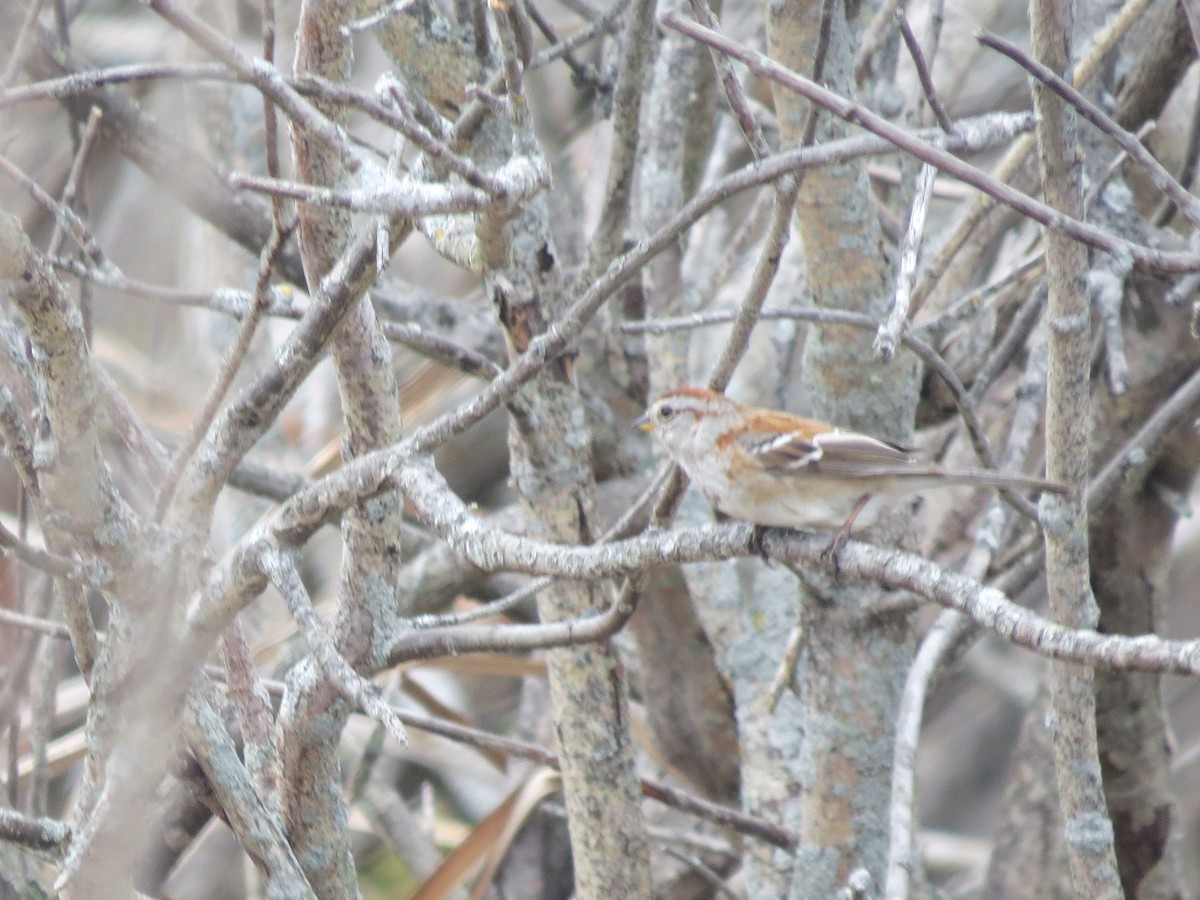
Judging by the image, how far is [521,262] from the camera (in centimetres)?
283

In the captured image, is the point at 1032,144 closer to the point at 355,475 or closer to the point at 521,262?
the point at 521,262

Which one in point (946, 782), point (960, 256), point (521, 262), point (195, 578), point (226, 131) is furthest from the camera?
point (946, 782)

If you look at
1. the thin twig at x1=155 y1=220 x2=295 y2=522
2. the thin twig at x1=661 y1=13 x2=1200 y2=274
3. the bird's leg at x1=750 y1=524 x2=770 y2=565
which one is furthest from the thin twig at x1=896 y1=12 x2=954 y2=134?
the thin twig at x1=155 y1=220 x2=295 y2=522

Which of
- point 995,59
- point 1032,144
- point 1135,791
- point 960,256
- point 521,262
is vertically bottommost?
point 1135,791

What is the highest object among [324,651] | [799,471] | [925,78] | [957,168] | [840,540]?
[925,78]

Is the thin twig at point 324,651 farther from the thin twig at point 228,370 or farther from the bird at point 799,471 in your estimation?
the bird at point 799,471

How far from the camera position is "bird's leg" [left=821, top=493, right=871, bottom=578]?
81.6 inches

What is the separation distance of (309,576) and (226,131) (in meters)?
1.93

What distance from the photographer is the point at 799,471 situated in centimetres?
263

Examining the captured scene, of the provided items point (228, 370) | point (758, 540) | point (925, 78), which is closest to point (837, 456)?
point (758, 540)

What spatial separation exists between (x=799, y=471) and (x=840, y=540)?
0.37 meters

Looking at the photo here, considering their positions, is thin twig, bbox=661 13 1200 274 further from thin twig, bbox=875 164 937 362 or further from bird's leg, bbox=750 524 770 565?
bird's leg, bbox=750 524 770 565

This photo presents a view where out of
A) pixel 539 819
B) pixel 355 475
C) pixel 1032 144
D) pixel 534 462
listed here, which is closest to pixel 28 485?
pixel 355 475

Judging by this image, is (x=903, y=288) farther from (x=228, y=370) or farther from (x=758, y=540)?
(x=228, y=370)
